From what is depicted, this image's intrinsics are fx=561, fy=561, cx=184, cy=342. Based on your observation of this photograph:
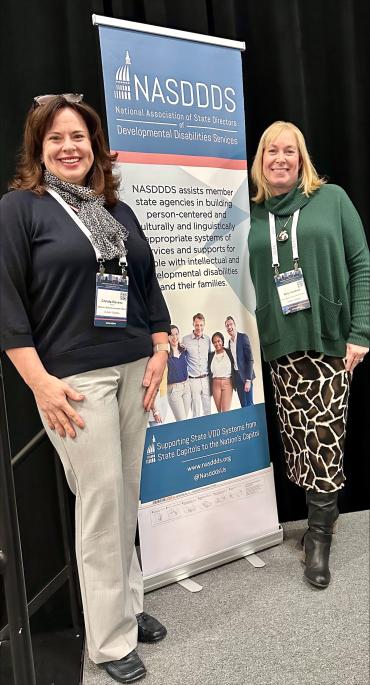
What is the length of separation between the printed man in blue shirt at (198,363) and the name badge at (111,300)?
0.66 metres

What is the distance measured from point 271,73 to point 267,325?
1241 millimetres

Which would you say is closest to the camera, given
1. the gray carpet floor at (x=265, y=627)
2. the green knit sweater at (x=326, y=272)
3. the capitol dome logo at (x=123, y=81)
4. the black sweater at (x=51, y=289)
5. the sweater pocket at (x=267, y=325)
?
the black sweater at (x=51, y=289)

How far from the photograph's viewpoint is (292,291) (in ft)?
7.11

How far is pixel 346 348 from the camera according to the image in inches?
Answer: 86.4

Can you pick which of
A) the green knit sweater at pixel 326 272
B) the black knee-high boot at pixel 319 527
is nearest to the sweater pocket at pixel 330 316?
the green knit sweater at pixel 326 272

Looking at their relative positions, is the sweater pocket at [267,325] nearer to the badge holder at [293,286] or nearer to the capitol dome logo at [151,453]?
the badge holder at [293,286]

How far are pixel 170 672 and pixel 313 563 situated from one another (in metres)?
0.73

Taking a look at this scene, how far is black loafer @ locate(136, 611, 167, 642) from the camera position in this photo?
6.15ft

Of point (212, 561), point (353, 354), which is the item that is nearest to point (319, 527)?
point (212, 561)

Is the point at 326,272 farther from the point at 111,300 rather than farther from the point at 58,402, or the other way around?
the point at 58,402

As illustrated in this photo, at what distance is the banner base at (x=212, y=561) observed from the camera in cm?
221

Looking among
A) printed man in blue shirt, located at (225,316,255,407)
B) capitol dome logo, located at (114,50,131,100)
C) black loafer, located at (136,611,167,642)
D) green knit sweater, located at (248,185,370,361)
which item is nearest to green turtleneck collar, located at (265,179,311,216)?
green knit sweater, located at (248,185,370,361)

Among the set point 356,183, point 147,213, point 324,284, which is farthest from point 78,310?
point 356,183

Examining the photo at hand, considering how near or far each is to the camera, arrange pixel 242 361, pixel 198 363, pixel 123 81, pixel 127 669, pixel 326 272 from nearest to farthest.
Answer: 1. pixel 127 669
2. pixel 123 81
3. pixel 326 272
4. pixel 198 363
5. pixel 242 361
